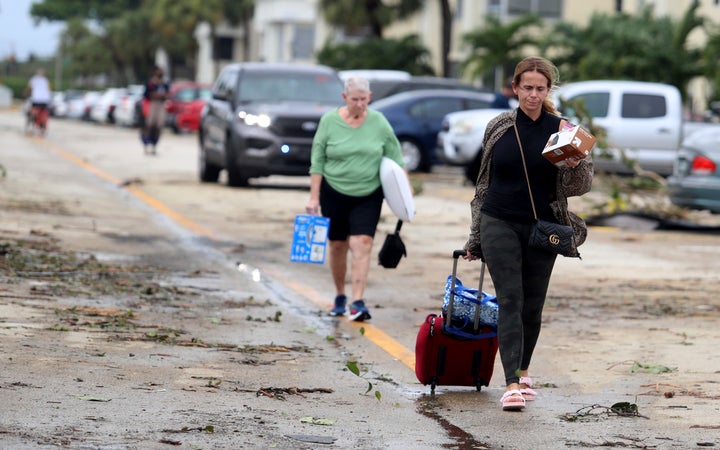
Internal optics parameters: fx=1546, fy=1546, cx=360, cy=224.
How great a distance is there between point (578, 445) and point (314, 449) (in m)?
1.15

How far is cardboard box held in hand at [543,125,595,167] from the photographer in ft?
23.2

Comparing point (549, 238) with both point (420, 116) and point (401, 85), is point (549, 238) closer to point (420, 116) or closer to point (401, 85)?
point (420, 116)

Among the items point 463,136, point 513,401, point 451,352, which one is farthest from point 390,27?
point 513,401

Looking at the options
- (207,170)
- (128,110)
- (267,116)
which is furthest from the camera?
(128,110)

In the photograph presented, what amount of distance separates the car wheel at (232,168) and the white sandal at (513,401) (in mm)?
14379

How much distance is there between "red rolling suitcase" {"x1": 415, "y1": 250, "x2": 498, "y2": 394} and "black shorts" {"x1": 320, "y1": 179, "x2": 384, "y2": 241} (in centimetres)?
250

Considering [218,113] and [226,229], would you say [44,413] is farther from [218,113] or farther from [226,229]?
[218,113]

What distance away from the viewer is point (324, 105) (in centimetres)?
2170

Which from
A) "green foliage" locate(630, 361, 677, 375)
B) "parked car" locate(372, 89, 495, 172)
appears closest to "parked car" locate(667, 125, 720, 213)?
"green foliage" locate(630, 361, 677, 375)

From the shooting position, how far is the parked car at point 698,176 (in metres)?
17.7

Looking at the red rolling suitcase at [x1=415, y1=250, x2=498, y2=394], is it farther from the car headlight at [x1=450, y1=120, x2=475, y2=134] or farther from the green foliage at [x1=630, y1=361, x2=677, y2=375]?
the car headlight at [x1=450, y1=120, x2=475, y2=134]

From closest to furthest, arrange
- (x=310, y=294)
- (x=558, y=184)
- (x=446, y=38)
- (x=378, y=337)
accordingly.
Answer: (x=558, y=184) < (x=378, y=337) < (x=310, y=294) < (x=446, y=38)

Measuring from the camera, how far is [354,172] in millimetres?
10273

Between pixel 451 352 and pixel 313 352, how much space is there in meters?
1.40
